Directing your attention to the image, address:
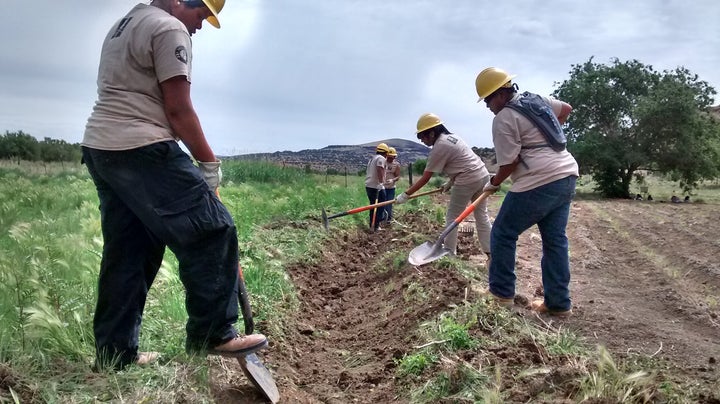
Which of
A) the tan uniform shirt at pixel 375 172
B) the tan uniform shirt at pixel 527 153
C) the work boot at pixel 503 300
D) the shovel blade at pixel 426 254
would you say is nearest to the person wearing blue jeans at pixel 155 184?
the work boot at pixel 503 300

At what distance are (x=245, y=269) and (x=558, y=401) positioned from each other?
3.25 metres

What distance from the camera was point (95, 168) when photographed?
2.84m

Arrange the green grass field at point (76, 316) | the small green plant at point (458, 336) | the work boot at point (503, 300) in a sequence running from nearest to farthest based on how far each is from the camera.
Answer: the green grass field at point (76, 316) < the small green plant at point (458, 336) < the work boot at point (503, 300)

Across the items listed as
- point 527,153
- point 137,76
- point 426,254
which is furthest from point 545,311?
point 137,76

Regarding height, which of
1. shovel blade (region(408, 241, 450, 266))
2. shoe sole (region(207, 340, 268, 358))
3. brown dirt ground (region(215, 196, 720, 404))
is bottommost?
brown dirt ground (region(215, 196, 720, 404))

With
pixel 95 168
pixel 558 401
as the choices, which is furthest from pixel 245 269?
pixel 558 401

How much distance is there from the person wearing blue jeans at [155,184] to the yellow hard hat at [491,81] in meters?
2.43

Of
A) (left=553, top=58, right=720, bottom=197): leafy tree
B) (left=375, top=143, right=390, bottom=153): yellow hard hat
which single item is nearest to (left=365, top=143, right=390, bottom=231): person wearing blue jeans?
(left=375, top=143, right=390, bottom=153): yellow hard hat

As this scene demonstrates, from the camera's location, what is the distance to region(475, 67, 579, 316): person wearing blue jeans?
177 inches

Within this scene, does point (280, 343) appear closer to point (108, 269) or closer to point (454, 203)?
point (108, 269)

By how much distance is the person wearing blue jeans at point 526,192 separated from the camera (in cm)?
450

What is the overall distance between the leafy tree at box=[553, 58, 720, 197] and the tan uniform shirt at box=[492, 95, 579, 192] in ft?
83.1

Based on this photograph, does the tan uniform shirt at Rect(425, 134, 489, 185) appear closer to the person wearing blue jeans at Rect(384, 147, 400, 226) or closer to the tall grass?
the tall grass

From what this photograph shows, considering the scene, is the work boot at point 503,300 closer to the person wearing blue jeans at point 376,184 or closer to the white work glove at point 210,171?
the white work glove at point 210,171
